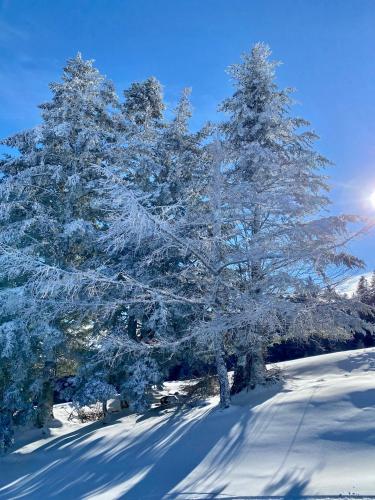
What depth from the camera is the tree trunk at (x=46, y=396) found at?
43.3ft

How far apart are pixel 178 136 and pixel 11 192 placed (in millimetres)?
5590

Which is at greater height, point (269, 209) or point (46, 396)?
point (269, 209)

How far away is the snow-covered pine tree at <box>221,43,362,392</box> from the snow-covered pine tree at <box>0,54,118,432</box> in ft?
13.9

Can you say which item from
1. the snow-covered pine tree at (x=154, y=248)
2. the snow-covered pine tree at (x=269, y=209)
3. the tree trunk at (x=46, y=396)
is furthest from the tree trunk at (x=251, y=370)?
the tree trunk at (x=46, y=396)

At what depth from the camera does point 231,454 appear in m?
7.03

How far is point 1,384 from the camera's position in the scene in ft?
41.9

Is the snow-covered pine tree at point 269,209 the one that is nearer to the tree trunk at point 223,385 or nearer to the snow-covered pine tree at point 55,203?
the tree trunk at point 223,385

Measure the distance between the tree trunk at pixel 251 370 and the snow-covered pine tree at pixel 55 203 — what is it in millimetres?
4528

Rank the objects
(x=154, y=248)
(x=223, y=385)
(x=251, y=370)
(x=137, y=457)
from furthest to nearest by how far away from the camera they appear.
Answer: (x=154, y=248) → (x=251, y=370) → (x=223, y=385) → (x=137, y=457)

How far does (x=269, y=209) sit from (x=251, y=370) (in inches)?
173

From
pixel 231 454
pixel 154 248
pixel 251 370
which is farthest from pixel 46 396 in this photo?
pixel 231 454

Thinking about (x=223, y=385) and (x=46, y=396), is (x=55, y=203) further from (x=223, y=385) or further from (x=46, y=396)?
(x=223, y=385)

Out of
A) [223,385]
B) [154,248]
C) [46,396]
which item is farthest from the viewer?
[46,396]

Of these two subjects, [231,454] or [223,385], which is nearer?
[231,454]
